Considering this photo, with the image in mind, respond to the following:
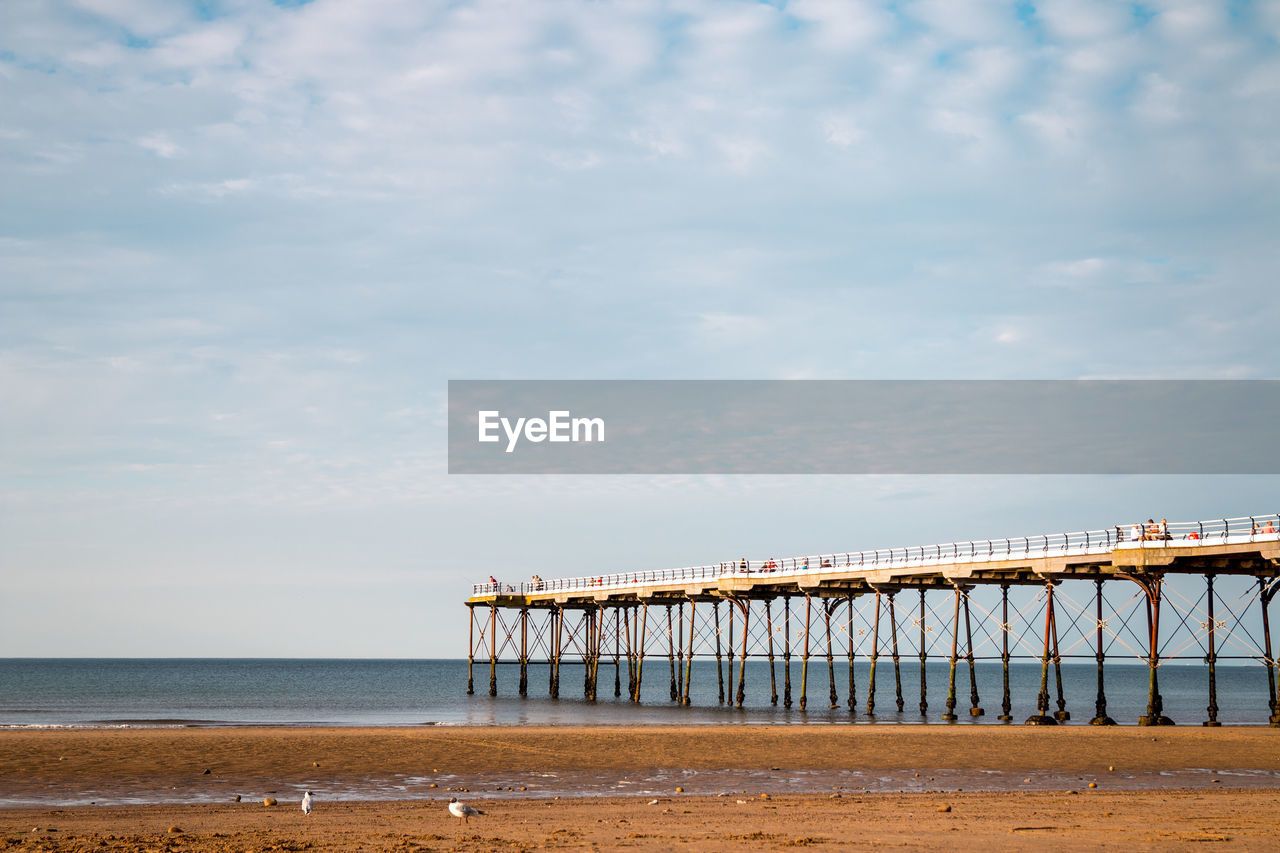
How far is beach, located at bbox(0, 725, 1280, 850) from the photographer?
1483 cm

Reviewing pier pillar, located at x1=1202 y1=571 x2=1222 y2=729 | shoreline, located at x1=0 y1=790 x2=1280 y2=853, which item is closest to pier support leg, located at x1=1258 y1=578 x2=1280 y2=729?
pier pillar, located at x1=1202 y1=571 x2=1222 y2=729

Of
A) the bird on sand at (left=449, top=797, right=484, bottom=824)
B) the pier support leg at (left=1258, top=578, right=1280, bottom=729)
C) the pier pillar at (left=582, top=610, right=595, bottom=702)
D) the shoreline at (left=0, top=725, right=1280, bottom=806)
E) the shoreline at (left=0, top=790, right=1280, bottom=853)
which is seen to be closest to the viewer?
the shoreline at (left=0, top=790, right=1280, bottom=853)

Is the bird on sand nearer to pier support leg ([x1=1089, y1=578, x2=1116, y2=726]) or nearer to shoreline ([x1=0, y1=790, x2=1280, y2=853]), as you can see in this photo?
shoreline ([x1=0, y1=790, x2=1280, y2=853])

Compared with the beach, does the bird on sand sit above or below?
above

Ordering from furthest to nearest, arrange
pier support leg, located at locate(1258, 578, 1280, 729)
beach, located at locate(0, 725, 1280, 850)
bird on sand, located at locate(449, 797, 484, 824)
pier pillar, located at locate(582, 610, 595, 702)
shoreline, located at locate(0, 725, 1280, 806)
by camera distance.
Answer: pier pillar, located at locate(582, 610, 595, 702) < pier support leg, located at locate(1258, 578, 1280, 729) < shoreline, located at locate(0, 725, 1280, 806) < bird on sand, located at locate(449, 797, 484, 824) < beach, located at locate(0, 725, 1280, 850)

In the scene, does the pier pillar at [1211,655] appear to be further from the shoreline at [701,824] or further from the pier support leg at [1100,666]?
the shoreline at [701,824]

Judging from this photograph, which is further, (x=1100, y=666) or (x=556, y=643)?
(x=556, y=643)

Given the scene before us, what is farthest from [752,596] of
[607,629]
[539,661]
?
[539,661]

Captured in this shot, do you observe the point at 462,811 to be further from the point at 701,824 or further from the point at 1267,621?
the point at 1267,621

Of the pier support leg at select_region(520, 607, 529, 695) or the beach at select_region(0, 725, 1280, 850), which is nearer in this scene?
the beach at select_region(0, 725, 1280, 850)

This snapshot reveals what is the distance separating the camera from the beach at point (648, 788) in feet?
48.6

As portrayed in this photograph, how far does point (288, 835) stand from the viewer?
1503 cm

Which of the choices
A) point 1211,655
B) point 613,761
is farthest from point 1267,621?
point 613,761

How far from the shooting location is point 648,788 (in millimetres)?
21688
